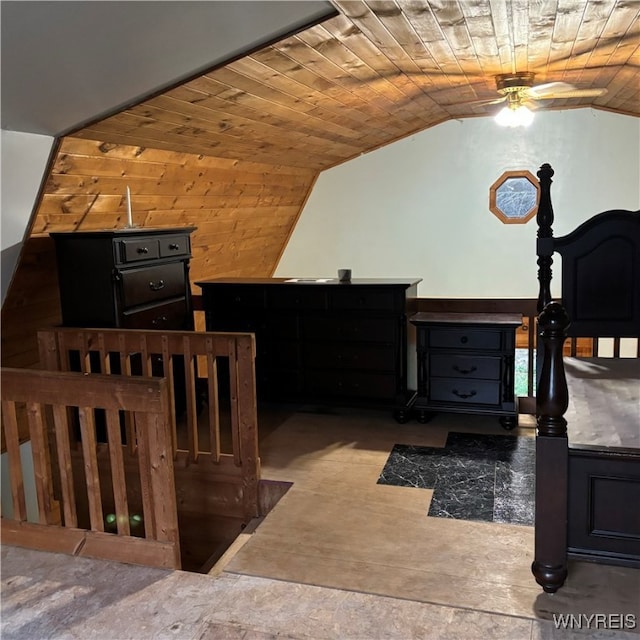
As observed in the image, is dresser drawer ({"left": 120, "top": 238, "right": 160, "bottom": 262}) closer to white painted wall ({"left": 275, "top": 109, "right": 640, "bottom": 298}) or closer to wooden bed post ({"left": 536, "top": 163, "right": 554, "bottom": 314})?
wooden bed post ({"left": 536, "top": 163, "right": 554, "bottom": 314})

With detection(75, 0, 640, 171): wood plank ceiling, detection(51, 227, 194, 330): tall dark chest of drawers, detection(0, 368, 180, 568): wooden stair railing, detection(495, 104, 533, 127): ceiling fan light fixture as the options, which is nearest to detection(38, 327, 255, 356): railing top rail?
detection(51, 227, 194, 330): tall dark chest of drawers

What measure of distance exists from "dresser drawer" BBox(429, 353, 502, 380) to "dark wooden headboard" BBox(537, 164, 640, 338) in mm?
527

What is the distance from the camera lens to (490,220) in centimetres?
688

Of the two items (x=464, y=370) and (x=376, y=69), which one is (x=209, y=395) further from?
(x=376, y=69)

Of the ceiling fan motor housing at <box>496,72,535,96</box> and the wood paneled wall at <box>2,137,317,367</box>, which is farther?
the ceiling fan motor housing at <box>496,72,535,96</box>

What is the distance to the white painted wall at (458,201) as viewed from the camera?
6.49m

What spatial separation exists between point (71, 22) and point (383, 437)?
112 inches

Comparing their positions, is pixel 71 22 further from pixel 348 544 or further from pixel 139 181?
pixel 348 544

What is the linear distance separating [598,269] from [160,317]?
268cm

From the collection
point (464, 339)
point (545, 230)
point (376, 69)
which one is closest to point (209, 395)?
point (464, 339)

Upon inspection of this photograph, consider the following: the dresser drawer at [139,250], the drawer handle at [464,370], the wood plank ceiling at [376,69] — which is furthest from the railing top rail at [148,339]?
the drawer handle at [464,370]

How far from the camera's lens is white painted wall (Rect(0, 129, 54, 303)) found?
284cm

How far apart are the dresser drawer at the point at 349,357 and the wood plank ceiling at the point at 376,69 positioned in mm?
1492

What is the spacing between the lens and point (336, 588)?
2506 millimetres
